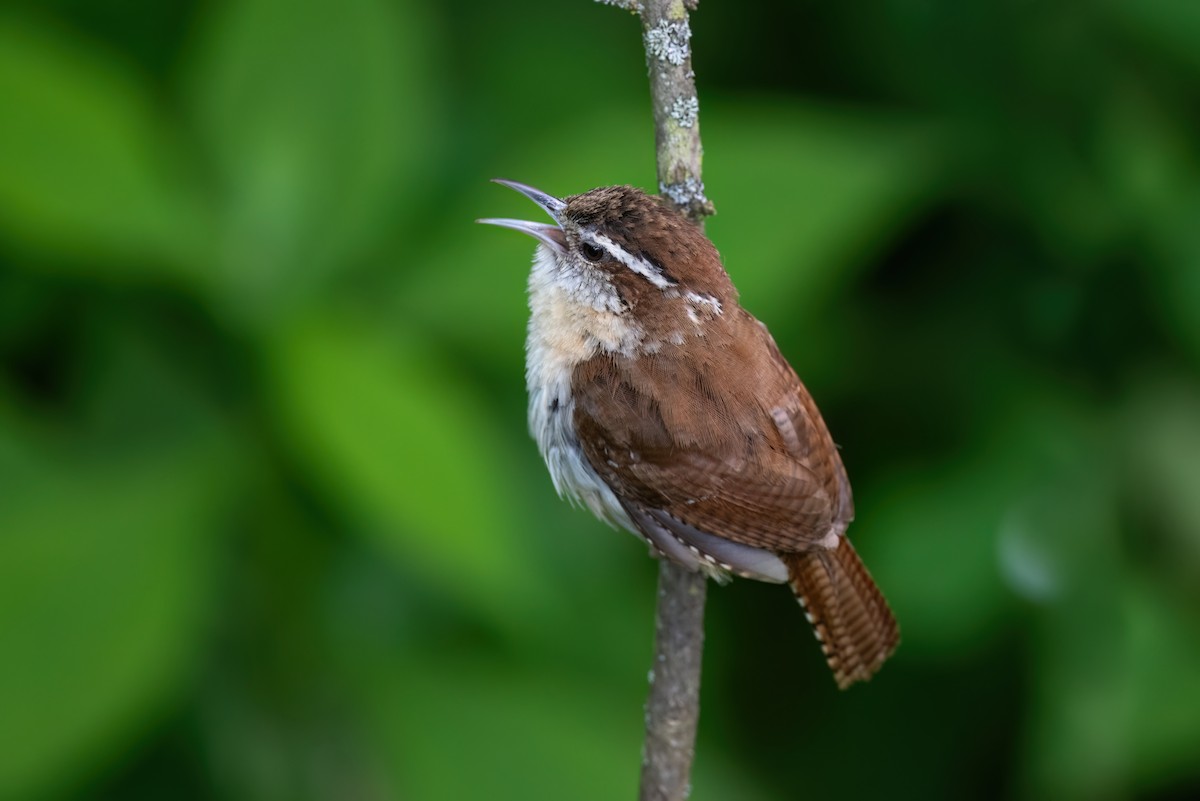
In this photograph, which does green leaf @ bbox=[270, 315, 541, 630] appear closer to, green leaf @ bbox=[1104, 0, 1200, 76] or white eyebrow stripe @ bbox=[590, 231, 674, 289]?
white eyebrow stripe @ bbox=[590, 231, 674, 289]

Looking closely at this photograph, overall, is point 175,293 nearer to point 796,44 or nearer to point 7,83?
point 7,83

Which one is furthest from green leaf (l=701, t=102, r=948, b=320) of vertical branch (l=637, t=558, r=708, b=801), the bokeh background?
vertical branch (l=637, t=558, r=708, b=801)

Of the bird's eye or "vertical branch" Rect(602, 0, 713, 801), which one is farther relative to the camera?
the bird's eye

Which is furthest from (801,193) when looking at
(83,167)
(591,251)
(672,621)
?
(83,167)

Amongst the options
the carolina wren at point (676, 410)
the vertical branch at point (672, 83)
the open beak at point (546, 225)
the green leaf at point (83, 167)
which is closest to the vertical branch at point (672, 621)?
the vertical branch at point (672, 83)

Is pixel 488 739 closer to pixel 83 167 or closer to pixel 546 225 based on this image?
pixel 546 225

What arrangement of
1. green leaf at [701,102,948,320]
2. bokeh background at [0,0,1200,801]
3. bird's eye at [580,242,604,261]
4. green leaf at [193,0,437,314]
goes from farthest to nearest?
green leaf at [701,102,948,320]
green leaf at [193,0,437,314]
bokeh background at [0,0,1200,801]
bird's eye at [580,242,604,261]

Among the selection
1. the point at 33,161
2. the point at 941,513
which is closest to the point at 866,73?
the point at 941,513
